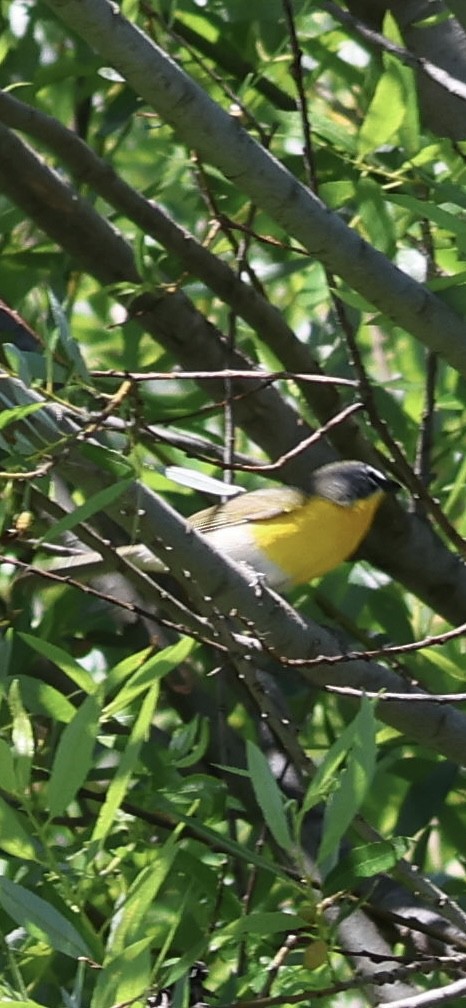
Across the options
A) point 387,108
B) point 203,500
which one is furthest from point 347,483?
point 387,108

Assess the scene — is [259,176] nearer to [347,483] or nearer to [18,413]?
[18,413]

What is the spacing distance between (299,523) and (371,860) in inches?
95.4

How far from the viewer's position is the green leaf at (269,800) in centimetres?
156

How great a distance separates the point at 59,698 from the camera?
6.98 feet

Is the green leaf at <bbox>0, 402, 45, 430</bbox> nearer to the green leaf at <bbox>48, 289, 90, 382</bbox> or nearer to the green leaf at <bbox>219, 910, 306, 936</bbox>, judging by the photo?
the green leaf at <bbox>48, 289, 90, 382</bbox>

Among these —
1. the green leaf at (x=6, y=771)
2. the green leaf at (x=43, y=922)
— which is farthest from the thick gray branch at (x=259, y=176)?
the green leaf at (x=43, y=922)

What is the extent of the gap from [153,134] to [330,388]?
2.64 ft

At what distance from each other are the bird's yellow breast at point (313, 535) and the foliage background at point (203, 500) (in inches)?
13.0

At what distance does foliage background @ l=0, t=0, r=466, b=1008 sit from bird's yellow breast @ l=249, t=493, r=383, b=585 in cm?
33

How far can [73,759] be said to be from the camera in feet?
5.21

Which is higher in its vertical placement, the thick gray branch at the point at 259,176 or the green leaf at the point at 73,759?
the thick gray branch at the point at 259,176

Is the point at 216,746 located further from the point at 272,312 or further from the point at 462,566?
the point at 272,312

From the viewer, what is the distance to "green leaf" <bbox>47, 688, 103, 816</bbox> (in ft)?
5.16

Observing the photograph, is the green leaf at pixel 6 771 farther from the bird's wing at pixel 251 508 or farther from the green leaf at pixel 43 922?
the bird's wing at pixel 251 508
